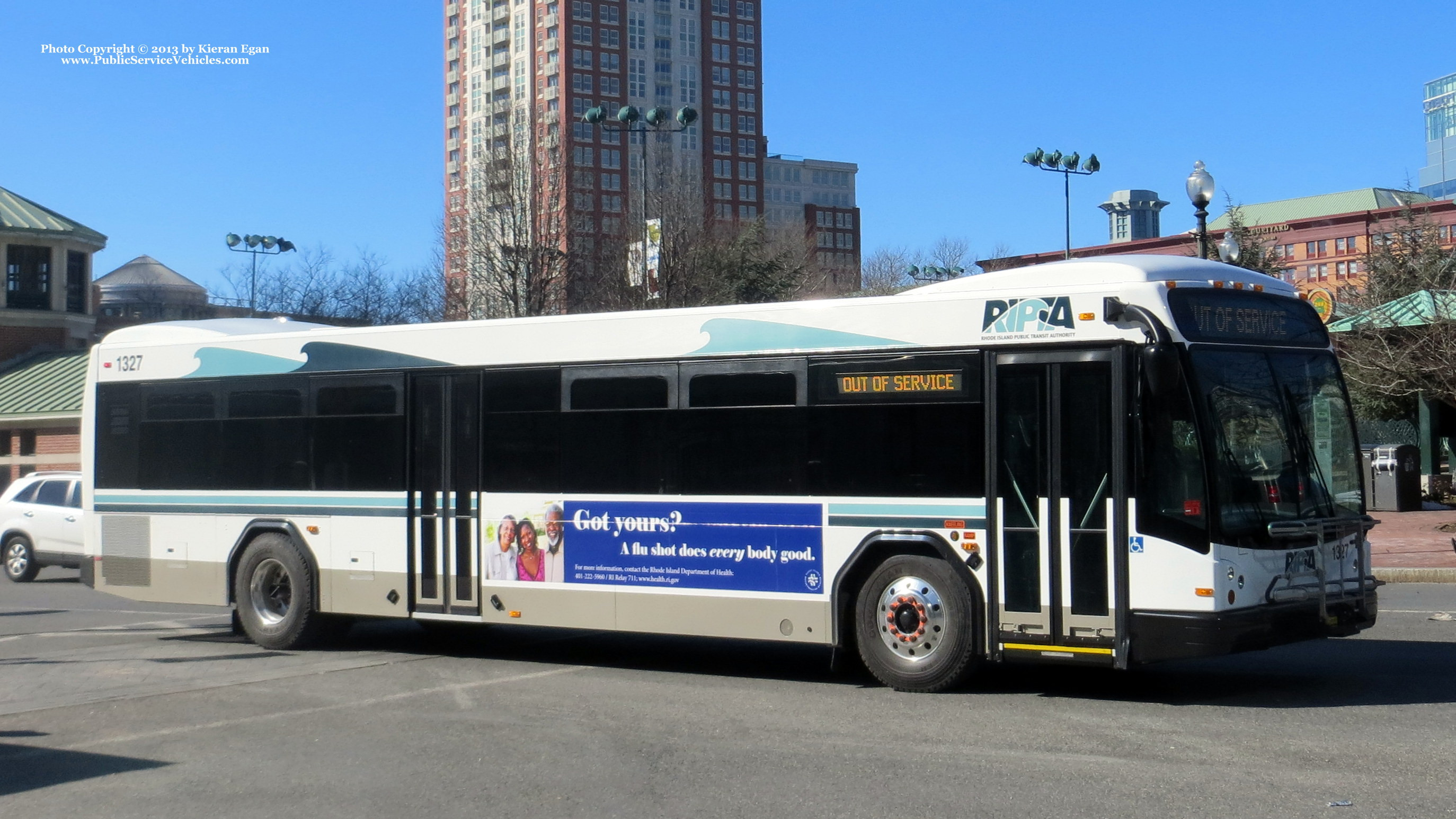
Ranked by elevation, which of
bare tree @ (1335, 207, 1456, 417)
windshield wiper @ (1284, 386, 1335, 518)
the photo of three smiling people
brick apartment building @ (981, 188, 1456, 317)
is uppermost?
brick apartment building @ (981, 188, 1456, 317)

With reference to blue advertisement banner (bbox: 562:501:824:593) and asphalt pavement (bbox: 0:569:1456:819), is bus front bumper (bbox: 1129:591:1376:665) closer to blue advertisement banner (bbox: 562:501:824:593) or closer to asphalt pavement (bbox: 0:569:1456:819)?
asphalt pavement (bbox: 0:569:1456:819)

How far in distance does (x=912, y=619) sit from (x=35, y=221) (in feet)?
148

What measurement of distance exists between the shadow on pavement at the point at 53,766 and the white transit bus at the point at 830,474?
4.14 metres

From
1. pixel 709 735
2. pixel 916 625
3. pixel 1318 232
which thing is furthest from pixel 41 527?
pixel 1318 232

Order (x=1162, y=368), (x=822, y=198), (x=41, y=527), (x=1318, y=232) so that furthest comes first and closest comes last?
(x=822, y=198) → (x=1318, y=232) → (x=41, y=527) → (x=1162, y=368)

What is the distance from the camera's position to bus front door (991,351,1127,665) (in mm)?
9312

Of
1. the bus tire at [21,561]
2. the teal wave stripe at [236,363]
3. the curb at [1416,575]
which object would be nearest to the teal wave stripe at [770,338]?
the teal wave stripe at [236,363]

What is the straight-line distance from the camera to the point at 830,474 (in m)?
10.5

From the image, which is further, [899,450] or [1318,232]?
[1318,232]

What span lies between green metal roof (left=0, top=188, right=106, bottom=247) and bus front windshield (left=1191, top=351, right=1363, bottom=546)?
149 ft

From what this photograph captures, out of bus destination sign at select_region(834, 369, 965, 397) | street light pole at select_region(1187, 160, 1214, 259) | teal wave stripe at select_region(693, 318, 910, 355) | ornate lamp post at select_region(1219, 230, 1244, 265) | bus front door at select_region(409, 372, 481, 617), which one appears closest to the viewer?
bus destination sign at select_region(834, 369, 965, 397)

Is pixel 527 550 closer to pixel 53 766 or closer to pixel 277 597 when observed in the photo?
pixel 277 597

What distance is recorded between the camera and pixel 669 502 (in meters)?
11.2

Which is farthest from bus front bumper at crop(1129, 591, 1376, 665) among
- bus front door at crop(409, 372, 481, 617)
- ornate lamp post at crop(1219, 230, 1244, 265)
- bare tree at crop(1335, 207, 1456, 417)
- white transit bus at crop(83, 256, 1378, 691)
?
ornate lamp post at crop(1219, 230, 1244, 265)
